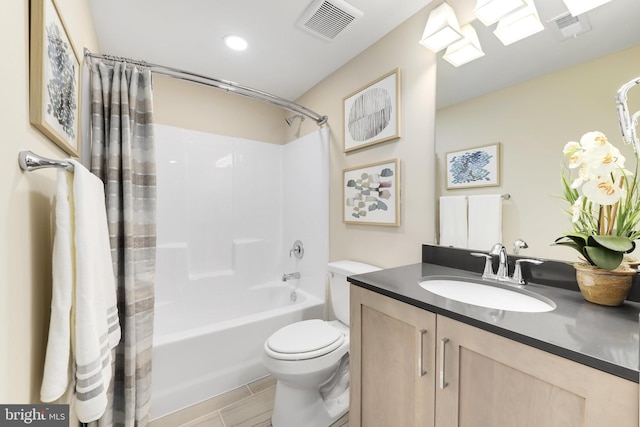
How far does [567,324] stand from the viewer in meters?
0.70

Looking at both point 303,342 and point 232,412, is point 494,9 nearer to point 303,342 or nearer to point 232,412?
point 303,342

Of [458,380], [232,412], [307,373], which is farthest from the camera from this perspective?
[232,412]

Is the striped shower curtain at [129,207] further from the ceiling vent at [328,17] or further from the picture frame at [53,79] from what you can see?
the ceiling vent at [328,17]

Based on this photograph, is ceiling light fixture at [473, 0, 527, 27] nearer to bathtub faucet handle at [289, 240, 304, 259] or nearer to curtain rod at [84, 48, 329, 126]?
curtain rod at [84, 48, 329, 126]

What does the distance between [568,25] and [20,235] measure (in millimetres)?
1922

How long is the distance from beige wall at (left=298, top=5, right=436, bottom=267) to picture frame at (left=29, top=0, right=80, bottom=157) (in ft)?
5.15

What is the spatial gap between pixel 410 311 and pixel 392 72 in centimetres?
146

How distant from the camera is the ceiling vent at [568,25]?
3.24ft

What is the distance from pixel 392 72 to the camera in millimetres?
1646

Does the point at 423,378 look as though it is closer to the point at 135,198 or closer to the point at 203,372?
the point at 203,372

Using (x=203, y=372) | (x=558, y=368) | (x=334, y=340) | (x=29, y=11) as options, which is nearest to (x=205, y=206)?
(x=203, y=372)

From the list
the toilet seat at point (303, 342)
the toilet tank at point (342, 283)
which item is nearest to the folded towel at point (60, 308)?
the toilet seat at point (303, 342)

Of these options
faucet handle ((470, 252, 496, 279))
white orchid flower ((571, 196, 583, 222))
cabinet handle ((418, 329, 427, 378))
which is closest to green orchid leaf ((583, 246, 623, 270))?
white orchid flower ((571, 196, 583, 222))

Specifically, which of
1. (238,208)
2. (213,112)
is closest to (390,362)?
(238,208)
